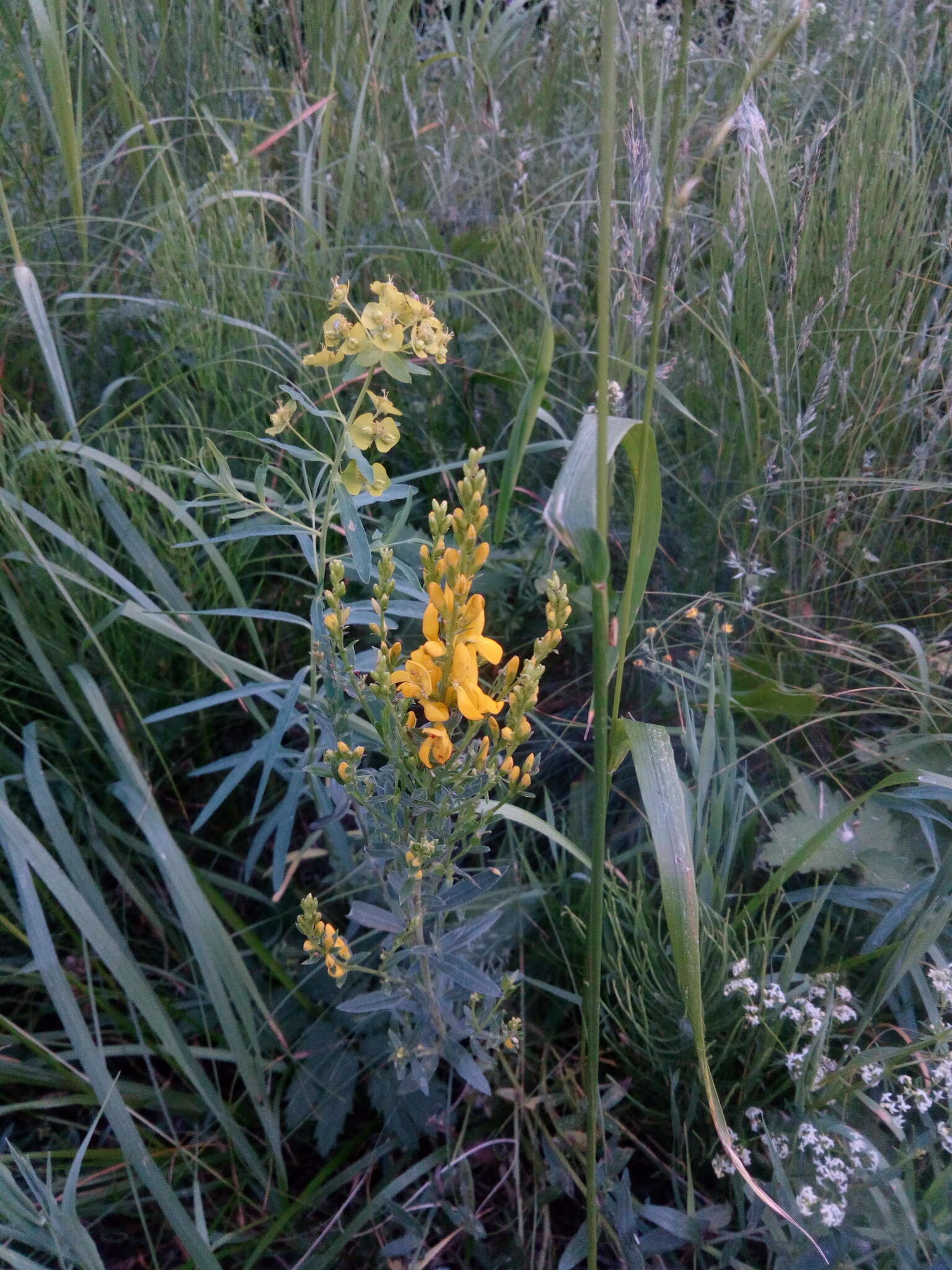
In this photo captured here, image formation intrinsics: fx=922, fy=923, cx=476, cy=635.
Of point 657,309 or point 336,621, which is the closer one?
point 657,309

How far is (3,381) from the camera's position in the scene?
1733mm

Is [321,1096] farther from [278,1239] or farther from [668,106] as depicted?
[668,106]

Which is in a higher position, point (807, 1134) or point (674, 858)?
point (674, 858)

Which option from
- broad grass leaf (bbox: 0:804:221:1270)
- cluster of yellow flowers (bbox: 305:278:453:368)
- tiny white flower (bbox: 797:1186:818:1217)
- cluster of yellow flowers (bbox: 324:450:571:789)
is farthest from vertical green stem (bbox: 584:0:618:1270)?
broad grass leaf (bbox: 0:804:221:1270)

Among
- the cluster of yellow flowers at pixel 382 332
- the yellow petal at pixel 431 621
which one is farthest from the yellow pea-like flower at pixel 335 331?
the yellow petal at pixel 431 621

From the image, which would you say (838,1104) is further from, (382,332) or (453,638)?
(382,332)

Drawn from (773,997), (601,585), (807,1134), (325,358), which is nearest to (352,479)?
(325,358)

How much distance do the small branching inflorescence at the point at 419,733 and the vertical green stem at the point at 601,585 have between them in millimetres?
125

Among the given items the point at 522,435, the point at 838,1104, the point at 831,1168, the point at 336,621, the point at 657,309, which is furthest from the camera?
the point at 838,1104

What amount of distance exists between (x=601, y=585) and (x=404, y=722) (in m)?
0.32

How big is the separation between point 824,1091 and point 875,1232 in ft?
0.51

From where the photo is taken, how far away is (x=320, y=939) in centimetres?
98

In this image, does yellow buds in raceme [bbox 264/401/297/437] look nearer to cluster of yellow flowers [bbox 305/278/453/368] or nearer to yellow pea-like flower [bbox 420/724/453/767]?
cluster of yellow flowers [bbox 305/278/453/368]

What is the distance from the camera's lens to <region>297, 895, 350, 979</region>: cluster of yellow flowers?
96 cm
